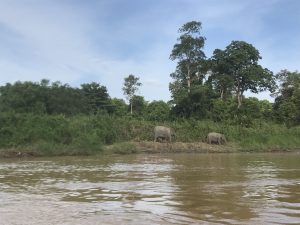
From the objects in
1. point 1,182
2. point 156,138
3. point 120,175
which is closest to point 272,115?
point 156,138

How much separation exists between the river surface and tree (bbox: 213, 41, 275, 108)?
26991 millimetres

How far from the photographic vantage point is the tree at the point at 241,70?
39938mm

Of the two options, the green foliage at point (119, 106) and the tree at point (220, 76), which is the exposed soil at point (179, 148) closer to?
the tree at point (220, 76)

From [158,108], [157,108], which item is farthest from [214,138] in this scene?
[157,108]

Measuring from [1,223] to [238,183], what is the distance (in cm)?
635

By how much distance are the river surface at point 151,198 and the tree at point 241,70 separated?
26991mm

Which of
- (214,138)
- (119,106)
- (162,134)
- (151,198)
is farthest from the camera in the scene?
(119,106)

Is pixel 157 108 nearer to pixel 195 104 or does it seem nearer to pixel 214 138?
pixel 195 104

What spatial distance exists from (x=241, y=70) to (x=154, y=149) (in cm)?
1695

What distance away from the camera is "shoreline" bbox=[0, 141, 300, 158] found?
76.3 ft

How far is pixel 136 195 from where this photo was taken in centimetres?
912

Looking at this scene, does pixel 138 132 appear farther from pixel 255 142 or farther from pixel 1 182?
pixel 1 182

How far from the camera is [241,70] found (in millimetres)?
40062

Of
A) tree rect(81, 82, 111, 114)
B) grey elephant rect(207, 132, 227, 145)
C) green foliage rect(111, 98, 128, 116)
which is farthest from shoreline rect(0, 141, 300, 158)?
tree rect(81, 82, 111, 114)
